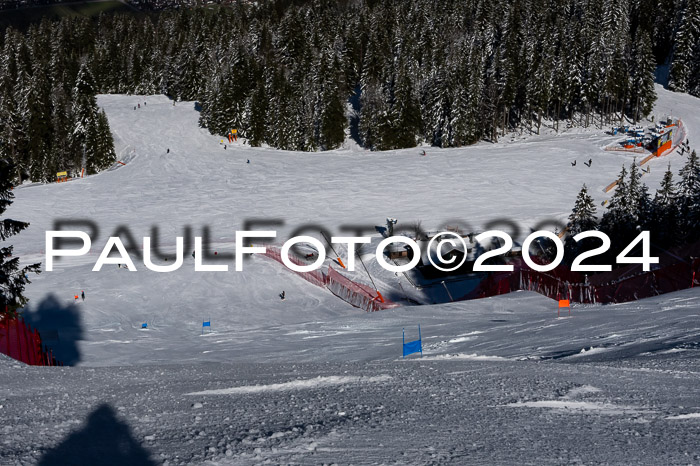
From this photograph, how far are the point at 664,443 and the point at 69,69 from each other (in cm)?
10332

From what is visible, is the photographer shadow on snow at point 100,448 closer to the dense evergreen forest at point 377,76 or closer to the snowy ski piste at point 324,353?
the snowy ski piste at point 324,353

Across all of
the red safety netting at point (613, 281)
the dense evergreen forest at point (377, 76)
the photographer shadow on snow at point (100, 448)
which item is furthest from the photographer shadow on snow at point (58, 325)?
the dense evergreen forest at point (377, 76)

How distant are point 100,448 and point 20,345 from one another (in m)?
12.0

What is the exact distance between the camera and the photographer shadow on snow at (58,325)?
67.9 ft

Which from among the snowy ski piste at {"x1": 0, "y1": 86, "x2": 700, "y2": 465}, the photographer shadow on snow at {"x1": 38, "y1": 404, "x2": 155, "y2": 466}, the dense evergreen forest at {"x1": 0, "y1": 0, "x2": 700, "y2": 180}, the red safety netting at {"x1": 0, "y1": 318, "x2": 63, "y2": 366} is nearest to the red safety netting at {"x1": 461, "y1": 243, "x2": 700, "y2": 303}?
the snowy ski piste at {"x1": 0, "y1": 86, "x2": 700, "y2": 465}

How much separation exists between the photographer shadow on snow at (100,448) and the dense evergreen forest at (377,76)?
66.1m

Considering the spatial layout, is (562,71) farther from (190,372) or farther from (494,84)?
(190,372)

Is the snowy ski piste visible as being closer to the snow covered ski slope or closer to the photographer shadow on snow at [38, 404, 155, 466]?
the photographer shadow on snow at [38, 404, 155, 466]

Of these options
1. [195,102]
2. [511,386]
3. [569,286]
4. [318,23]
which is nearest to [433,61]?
[318,23]

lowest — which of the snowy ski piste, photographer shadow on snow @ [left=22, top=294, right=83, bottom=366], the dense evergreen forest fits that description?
photographer shadow on snow @ [left=22, top=294, right=83, bottom=366]

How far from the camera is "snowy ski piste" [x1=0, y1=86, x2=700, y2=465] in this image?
20.5 feet

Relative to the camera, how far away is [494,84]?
77.7 metres

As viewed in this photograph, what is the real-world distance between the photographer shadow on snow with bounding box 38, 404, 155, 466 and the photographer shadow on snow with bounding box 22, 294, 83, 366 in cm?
1357

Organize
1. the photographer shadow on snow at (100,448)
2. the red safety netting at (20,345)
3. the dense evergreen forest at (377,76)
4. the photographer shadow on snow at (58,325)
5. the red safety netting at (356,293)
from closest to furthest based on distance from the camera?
the photographer shadow on snow at (100,448) → the red safety netting at (20,345) → the photographer shadow on snow at (58,325) → the red safety netting at (356,293) → the dense evergreen forest at (377,76)
